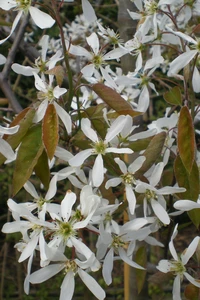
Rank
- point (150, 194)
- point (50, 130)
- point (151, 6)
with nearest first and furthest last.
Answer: point (50, 130)
point (150, 194)
point (151, 6)

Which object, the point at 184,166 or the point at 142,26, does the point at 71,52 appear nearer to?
the point at 142,26

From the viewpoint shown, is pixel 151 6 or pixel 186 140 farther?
pixel 151 6

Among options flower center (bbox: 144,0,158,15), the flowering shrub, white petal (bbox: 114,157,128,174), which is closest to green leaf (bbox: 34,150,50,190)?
the flowering shrub

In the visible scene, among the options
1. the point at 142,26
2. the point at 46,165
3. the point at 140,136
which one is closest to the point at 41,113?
the point at 46,165

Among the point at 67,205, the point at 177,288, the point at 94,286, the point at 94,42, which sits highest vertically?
the point at 94,42

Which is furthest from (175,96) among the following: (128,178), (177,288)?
(177,288)

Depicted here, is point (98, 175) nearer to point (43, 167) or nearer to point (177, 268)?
→ point (43, 167)

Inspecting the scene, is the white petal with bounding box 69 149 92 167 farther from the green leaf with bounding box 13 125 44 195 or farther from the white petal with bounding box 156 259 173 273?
the white petal with bounding box 156 259 173 273

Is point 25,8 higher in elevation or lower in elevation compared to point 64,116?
higher
